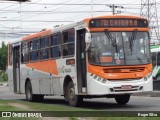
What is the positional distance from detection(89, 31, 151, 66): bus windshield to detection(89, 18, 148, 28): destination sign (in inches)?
11.4

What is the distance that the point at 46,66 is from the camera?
797 inches

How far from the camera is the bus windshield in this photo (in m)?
16.3

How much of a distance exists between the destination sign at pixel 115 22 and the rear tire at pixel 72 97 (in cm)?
253

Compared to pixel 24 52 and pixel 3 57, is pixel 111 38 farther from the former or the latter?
pixel 3 57

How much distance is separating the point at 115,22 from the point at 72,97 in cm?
323

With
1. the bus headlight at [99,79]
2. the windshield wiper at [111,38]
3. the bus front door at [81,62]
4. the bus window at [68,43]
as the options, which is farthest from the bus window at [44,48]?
the bus headlight at [99,79]

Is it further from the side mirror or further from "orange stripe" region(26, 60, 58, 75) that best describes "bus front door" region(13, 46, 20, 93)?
the side mirror

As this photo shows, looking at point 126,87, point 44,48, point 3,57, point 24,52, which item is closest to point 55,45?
point 44,48

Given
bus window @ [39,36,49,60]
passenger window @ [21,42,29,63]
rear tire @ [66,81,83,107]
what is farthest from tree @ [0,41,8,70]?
rear tire @ [66,81,83,107]

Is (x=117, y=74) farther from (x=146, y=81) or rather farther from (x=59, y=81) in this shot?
(x=59, y=81)

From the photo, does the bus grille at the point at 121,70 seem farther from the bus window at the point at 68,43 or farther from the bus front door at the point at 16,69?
the bus front door at the point at 16,69

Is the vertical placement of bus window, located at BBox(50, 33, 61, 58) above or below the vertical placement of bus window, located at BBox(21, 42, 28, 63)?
above

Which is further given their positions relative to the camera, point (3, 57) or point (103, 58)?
point (3, 57)

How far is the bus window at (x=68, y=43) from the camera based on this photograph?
1756 centimetres
